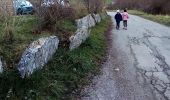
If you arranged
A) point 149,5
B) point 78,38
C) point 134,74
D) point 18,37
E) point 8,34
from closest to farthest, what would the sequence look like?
point 8,34, point 134,74, point 18,37, point 78,38, point 149,5

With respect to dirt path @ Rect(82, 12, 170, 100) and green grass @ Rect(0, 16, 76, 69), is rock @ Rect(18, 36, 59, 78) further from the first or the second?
dirt path @ Rect(82, 12, 170, 100)

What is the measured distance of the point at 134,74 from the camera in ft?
37.0

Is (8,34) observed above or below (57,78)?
above

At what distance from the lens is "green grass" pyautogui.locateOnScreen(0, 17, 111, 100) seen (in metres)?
8.17

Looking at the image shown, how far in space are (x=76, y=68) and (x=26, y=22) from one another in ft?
14.6

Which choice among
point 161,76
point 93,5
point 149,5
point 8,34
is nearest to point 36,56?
point 8,34

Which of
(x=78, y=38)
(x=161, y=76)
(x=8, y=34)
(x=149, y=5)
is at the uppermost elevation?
(x=8, y=34)

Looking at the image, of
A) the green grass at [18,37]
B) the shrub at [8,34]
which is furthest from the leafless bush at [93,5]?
the shrub at [8,34]

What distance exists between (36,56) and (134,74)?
3.68 m

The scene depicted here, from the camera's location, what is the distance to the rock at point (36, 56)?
8.45 metres

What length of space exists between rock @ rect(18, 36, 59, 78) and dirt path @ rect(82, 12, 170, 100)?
1454 millimetres

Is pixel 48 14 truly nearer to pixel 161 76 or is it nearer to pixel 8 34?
pixel 8 34

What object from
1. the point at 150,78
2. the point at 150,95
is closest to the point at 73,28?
the point at 150,78

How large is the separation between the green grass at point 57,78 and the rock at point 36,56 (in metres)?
0.16
